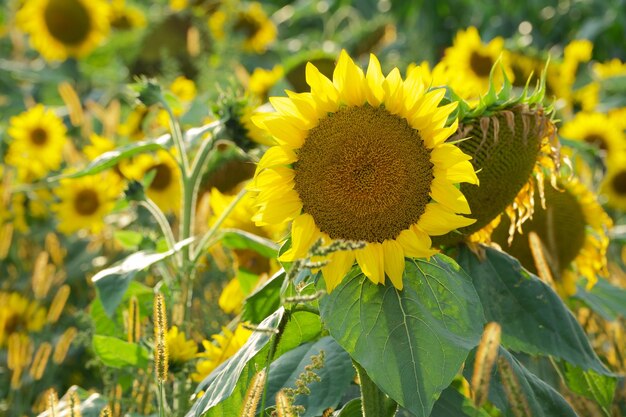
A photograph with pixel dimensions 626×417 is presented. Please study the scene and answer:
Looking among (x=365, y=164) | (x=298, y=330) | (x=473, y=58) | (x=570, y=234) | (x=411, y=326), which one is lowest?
(x=473, y=58)

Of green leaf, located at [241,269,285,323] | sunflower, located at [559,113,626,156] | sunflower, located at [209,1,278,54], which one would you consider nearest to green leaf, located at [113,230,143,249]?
green leaf, located at [241,269,285,323]

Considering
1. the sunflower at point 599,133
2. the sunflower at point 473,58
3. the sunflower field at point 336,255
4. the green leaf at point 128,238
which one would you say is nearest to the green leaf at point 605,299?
the sunflower field at point 336,255

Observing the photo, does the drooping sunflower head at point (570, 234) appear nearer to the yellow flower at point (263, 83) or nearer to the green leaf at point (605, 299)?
the green leaf at point (605, 299)

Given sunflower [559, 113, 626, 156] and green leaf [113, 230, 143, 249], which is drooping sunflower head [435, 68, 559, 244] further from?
sunflower [559, 113, 626, 156]

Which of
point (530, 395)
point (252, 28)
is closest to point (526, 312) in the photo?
point (530, 395)

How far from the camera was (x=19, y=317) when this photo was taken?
2.32m

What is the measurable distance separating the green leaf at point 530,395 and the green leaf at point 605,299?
0.42 m

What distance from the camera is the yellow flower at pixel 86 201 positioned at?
2.48m

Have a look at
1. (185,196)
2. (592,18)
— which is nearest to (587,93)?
(592,18)

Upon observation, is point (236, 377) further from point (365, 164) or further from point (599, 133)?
point (599, 133)

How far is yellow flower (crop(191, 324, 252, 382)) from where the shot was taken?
53.8 inches

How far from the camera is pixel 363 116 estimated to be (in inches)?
40.1

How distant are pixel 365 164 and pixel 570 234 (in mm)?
754

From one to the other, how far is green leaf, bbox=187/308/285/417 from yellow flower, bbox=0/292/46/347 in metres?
1.29
